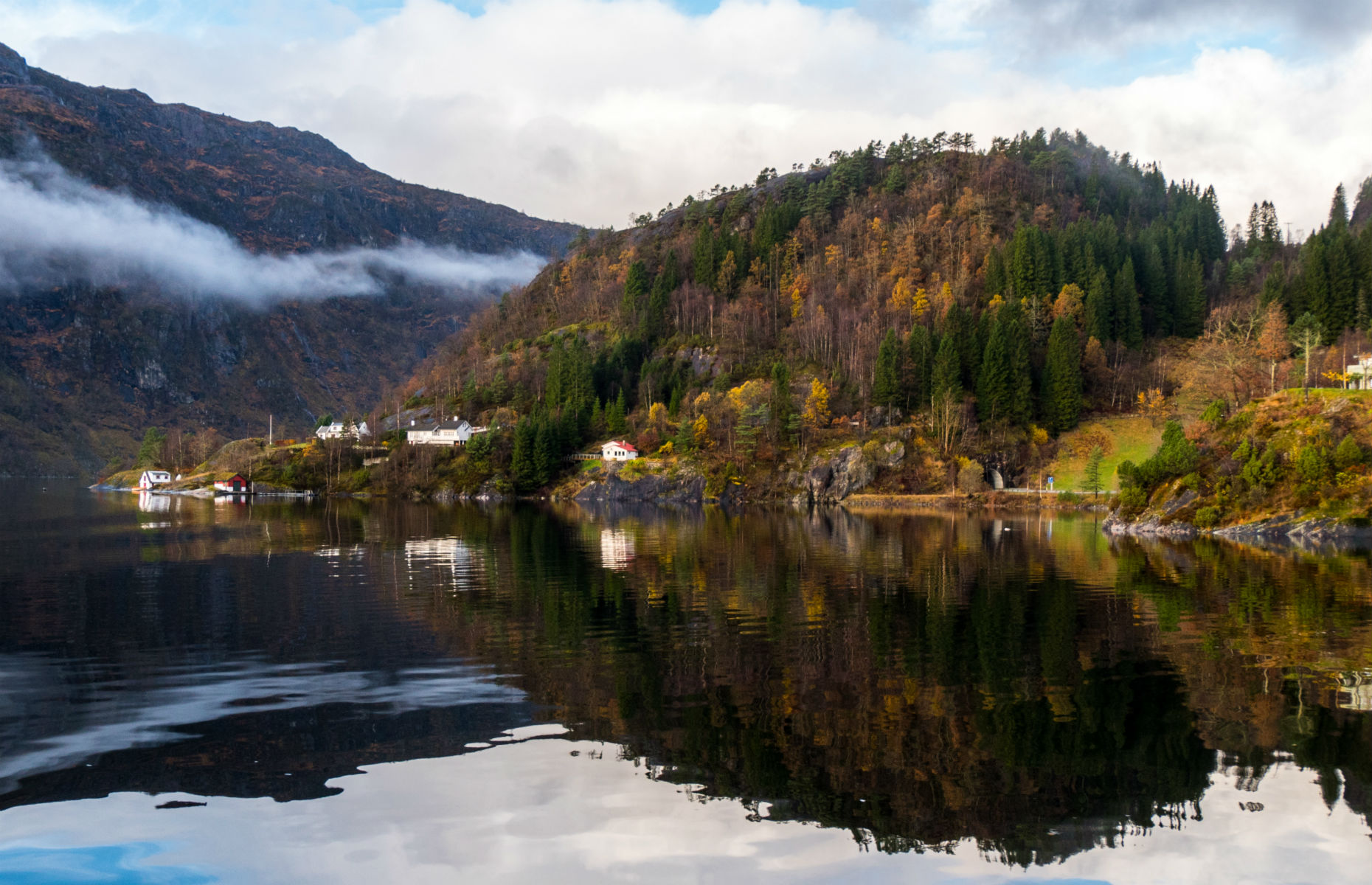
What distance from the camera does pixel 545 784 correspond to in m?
15.8

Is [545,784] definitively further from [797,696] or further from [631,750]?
[797,696]

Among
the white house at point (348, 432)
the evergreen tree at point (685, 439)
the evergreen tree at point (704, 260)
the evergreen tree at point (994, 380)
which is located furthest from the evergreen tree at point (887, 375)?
the white house at point (348, 432)

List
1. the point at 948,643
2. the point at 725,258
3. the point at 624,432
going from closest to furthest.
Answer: the point at 948,643 < the point at 624,432 < the point at 725,258

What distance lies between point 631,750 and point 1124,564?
41.7m

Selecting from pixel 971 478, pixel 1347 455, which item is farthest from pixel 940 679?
pixel 971 478

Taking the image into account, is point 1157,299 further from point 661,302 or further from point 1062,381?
point 661,302

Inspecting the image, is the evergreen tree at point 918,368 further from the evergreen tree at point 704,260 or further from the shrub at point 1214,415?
the evergreen tree at point 704,260

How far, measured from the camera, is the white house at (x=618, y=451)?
146 metres

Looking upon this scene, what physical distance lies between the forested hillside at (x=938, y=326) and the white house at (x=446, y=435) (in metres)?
8.19

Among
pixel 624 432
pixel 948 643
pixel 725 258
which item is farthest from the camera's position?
pixel 725 258

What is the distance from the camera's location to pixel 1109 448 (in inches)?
4877

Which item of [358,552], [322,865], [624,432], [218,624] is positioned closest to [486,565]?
[358,552]

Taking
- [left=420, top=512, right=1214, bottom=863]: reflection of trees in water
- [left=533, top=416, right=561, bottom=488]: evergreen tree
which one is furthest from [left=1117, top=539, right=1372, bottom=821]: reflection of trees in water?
[left=533, top=416, right=561, bottom=488]: evergreen tree

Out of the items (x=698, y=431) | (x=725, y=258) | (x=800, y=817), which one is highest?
(x=725, y=258)
